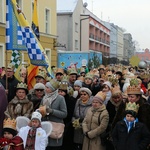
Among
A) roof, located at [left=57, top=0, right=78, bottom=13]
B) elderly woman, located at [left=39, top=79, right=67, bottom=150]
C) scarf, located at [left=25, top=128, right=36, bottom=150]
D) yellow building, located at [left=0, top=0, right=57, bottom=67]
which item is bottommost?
scarf, located at [left=25, top=128, right=36, bottom=150]

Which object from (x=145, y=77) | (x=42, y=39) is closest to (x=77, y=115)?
(x=145, y=77)

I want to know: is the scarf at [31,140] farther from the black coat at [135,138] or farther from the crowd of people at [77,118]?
the black coat at [135,138]

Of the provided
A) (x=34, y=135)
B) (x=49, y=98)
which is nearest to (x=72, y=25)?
(x=49, y=98)

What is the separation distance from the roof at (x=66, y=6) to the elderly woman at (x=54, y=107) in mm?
32591

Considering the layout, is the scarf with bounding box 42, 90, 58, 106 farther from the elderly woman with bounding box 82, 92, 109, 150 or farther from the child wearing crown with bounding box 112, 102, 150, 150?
the child wearing crown with bounding box 112, 102, 150, 150

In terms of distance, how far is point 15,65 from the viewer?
9.67 metres

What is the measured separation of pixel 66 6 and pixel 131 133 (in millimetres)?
35538

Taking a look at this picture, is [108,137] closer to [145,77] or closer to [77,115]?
[77,115]

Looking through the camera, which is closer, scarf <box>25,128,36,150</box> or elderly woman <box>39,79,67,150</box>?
scarf <box>25,128,36,150</box>

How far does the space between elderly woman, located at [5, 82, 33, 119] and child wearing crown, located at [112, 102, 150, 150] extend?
160 cm

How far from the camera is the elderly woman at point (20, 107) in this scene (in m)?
6.01

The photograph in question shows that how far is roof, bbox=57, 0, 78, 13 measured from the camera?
3853cm

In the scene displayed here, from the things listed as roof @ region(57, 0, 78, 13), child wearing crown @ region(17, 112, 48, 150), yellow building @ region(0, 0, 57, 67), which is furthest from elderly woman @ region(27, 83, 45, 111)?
roof @ region(57, 0, 78, 13)

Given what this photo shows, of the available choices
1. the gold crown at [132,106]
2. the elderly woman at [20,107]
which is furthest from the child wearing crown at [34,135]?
the gold crown at [132,106]
